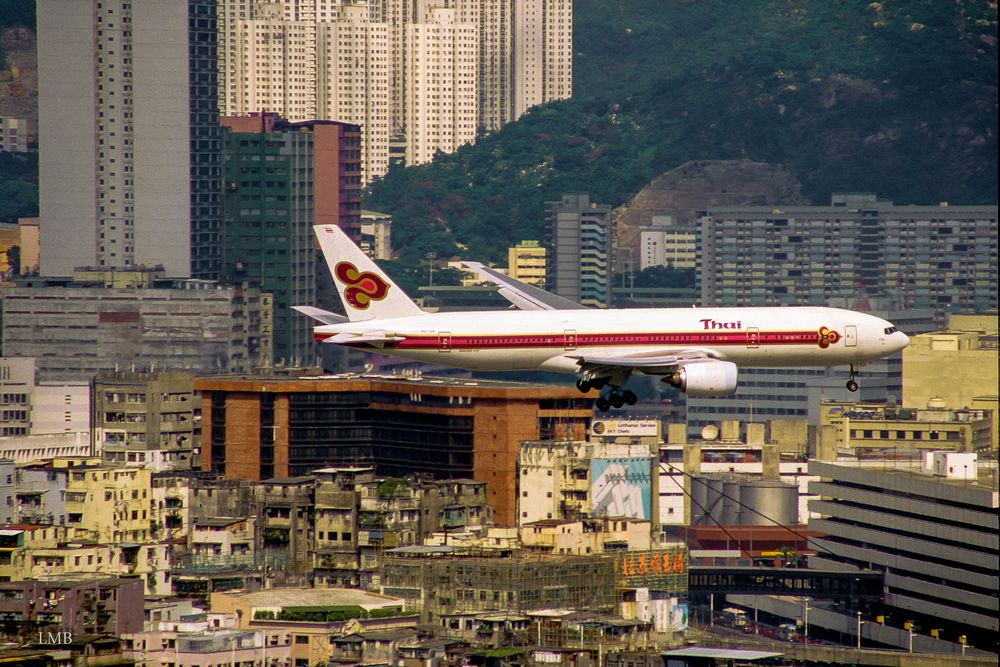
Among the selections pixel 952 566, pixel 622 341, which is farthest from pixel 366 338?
pixel 952 566

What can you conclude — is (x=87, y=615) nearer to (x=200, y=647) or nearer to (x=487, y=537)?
(x=200, y=647)

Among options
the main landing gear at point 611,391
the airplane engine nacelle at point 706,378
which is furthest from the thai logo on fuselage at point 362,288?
the airplane engine nacelle at point 706,378

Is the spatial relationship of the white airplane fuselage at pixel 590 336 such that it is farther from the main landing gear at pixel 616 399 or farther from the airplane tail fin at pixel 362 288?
the airplane tail fin at pixel 362 288

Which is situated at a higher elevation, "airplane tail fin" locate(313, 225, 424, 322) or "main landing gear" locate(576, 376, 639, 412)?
"airplane tail fin" locate(313, 225, 424, 322)

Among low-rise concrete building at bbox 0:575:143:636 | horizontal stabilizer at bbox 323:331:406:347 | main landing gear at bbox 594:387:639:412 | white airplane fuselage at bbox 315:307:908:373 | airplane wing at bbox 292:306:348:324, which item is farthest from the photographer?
low-rise concrete building at bbox 0:575:143:636

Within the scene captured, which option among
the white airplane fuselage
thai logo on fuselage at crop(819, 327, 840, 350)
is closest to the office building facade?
thai logo on fuselage at crop(819, 327, 840, 350)

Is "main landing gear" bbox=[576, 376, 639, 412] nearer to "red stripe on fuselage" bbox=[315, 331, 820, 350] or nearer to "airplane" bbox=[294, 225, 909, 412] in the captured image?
"airplane" bbox=[294, 225, 909, 412]
